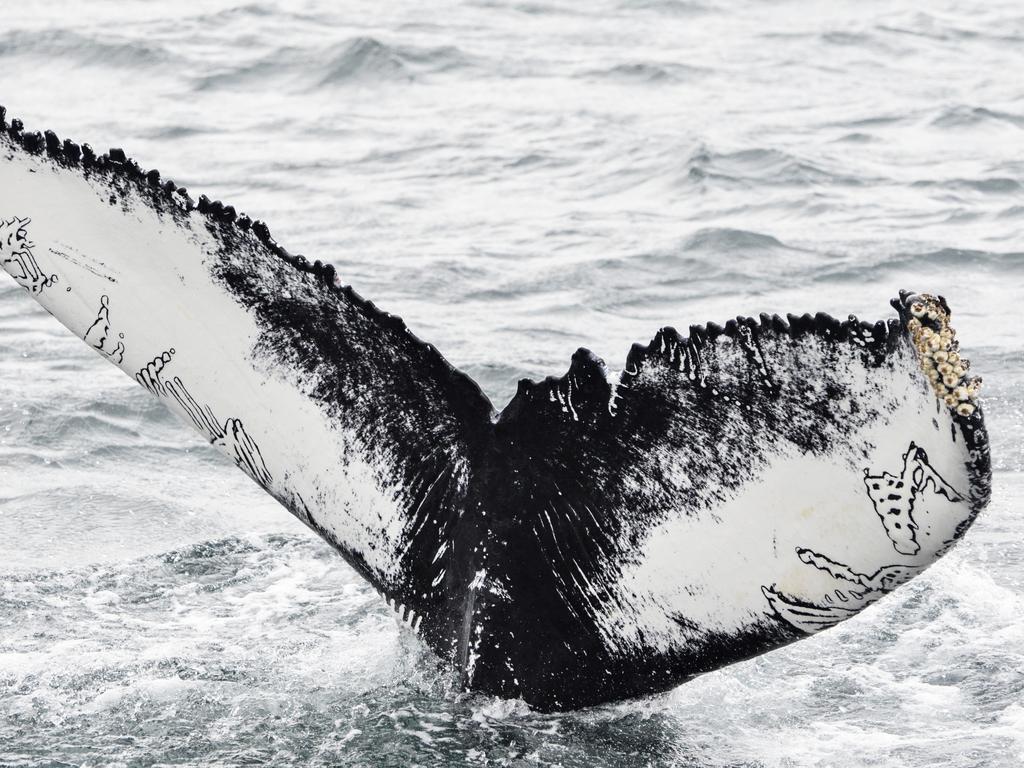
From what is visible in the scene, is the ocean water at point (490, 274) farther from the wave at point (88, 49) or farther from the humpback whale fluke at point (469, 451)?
the humpback whale fluke at point (469, 451)

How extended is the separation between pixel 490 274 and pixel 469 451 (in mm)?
6445

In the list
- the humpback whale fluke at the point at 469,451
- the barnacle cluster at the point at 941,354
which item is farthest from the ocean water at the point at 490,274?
the barnacle cluster at the point at 941,354

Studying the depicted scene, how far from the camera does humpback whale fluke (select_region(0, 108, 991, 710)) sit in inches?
126

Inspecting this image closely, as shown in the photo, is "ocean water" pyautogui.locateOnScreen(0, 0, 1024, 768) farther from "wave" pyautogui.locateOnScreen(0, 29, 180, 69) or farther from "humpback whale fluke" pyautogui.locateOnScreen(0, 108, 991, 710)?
"humpback whale fluke" pyautogui.locateOnScreen(0, 108, 991, 710)

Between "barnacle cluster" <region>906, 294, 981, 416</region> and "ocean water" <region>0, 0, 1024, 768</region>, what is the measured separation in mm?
1518

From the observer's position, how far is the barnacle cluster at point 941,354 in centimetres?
273

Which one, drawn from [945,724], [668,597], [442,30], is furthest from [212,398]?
[442,30]

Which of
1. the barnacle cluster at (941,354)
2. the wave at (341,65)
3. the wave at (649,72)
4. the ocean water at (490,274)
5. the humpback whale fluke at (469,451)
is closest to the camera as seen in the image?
the barnacle cluster at (941,354)

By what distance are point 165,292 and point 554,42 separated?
49.4 ft

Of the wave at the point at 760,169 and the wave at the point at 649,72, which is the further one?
the wave at the point at 649,72

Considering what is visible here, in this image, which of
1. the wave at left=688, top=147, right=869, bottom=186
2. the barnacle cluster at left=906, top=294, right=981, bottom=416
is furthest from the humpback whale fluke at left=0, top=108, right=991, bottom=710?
the wave at left=688, top=147, right=869, bottom=186

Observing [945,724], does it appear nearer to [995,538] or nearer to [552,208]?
[995,538]

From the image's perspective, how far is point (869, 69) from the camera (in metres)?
17.0

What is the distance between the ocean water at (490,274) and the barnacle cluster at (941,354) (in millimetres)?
1518
